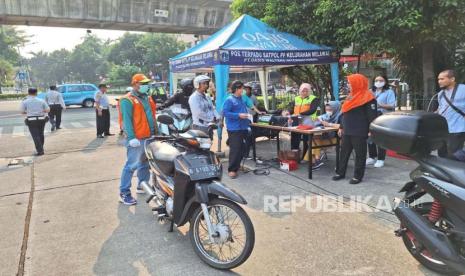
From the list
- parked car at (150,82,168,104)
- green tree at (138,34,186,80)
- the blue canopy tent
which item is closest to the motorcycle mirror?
the blue canopy tent

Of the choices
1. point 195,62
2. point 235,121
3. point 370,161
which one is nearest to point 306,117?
point 235,121

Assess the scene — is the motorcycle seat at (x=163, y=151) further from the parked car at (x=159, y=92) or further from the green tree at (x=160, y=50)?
the green tree at (x=160, y=50)

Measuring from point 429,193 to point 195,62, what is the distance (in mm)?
6737

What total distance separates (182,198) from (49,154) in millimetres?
6729

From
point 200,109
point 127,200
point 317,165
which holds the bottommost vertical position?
Answer: point 127,200

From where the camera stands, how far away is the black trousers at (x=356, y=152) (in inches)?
212

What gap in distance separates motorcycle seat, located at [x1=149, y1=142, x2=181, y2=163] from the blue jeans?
64cm

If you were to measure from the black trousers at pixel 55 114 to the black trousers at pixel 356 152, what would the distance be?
10.7 meters

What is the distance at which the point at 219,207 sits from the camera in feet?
10.7

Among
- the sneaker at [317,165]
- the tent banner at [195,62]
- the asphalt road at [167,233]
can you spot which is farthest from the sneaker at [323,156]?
the tent banner at [195,62]

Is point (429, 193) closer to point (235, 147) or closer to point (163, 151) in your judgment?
point (163, 151)

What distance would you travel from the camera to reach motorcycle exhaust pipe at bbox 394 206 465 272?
2.62m

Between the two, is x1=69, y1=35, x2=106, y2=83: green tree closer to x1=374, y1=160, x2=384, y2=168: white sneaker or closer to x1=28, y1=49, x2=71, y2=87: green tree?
x1=28, y1=49, x2=71, y2=87: green tree

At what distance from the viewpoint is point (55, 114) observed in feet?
43.7
